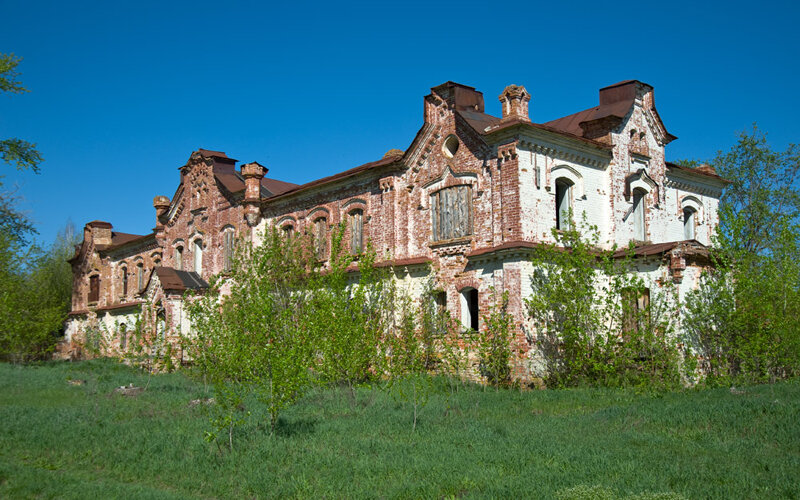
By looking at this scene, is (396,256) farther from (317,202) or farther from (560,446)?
(560,446)

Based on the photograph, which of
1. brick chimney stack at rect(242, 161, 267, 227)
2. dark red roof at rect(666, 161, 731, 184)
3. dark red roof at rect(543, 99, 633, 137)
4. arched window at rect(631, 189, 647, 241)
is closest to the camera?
dark red roof at rect(543, 99, 633, 137)

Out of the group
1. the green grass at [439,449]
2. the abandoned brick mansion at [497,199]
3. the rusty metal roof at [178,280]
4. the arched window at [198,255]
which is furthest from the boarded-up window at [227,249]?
the green grass at [439,449]

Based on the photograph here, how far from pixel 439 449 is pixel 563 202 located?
11141mm

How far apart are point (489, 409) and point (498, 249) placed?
5.07m

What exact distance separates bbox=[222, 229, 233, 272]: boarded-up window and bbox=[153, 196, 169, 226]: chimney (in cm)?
593

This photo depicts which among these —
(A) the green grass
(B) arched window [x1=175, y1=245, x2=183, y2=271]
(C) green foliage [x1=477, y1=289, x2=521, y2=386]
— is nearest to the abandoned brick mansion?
(C) green foliage [x1=477, y1=289, x2=521, y2=386]

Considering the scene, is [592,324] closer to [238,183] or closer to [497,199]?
[497,199]

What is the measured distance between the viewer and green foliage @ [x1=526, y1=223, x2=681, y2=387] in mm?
16375

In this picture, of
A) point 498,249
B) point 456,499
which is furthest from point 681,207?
point 456,499

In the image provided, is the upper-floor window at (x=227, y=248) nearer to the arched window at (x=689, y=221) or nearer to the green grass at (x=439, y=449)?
the green grass at (x=439, y=449)

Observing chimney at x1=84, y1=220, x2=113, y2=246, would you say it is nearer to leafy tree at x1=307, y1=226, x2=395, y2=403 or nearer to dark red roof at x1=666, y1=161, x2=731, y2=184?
leafy tree at x1=307, y1=226, x2=395, y2=403

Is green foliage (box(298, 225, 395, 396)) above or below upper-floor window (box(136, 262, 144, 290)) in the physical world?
below

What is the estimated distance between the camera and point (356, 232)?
912 inches

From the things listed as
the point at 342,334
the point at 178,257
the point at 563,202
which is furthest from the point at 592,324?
the point at 178,257
